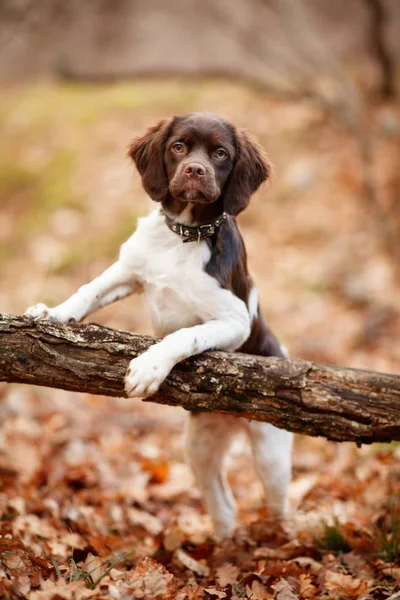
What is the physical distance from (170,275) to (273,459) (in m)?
1.19

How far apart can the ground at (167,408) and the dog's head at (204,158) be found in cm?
32

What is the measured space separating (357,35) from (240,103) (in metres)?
3.21

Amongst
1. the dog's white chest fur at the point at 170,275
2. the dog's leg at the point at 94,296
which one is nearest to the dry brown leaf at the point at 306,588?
the dog's white chest fur at the point at 170,275

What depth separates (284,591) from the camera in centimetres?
265

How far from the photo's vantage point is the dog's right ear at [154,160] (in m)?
3.27

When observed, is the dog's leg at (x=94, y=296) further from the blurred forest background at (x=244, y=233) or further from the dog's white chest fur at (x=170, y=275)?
the blurred forest background at (x=244, y=233)

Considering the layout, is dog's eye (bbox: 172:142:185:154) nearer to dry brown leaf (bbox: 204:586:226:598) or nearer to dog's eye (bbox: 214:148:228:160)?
dog's eye (bbox: 214:148:228:160)

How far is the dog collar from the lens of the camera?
317 centimetres

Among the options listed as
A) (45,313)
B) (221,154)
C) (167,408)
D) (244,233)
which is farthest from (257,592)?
(244,233)

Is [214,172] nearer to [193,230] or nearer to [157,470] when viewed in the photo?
[193,230]

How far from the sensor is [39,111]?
38.5 feet

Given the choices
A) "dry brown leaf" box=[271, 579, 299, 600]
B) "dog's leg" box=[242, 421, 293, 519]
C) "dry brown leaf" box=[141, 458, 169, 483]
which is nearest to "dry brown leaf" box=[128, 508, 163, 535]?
"dry brown leaf" box=[141, 458, 169, 483]

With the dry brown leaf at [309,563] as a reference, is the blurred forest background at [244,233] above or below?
above

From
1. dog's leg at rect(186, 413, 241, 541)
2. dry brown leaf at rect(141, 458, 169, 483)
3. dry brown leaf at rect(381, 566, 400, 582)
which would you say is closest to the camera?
dry brown leaf at rect(381, 566, 400, 582)
